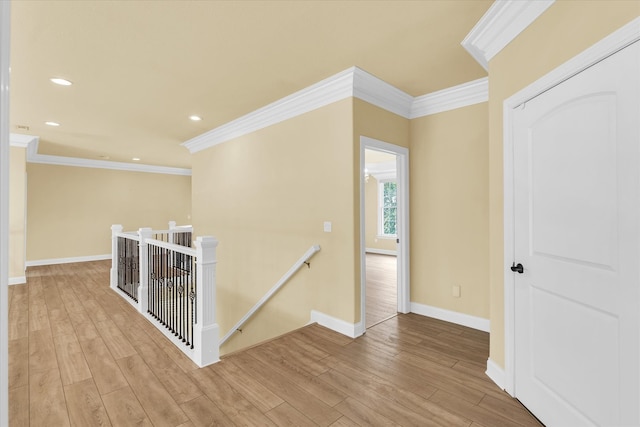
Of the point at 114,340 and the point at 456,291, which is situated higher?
the point at 456,291

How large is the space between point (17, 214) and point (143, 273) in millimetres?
3355

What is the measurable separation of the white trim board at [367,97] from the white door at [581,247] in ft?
4.68

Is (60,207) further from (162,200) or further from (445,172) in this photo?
(445,172)

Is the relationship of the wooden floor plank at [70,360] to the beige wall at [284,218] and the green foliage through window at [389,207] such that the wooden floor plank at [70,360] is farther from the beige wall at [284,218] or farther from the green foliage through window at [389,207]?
the green foliage through window at [389,207]

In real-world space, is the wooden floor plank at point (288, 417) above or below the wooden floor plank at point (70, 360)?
below

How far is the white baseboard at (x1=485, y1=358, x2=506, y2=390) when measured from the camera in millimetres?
2199

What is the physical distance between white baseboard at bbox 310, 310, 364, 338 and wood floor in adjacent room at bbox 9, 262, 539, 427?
80mm

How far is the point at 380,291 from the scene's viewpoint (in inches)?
198

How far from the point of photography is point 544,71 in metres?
1.81

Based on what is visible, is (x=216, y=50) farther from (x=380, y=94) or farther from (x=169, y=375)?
(x=169, y=375)

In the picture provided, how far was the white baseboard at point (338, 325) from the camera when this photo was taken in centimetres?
312

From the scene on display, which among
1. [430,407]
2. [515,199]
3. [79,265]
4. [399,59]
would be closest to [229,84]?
[399,59]

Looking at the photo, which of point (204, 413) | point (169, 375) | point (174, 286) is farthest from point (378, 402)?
point (174, 286)

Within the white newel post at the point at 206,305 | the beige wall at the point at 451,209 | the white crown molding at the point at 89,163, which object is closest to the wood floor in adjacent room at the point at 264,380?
the white newel post at the point at 206,305
